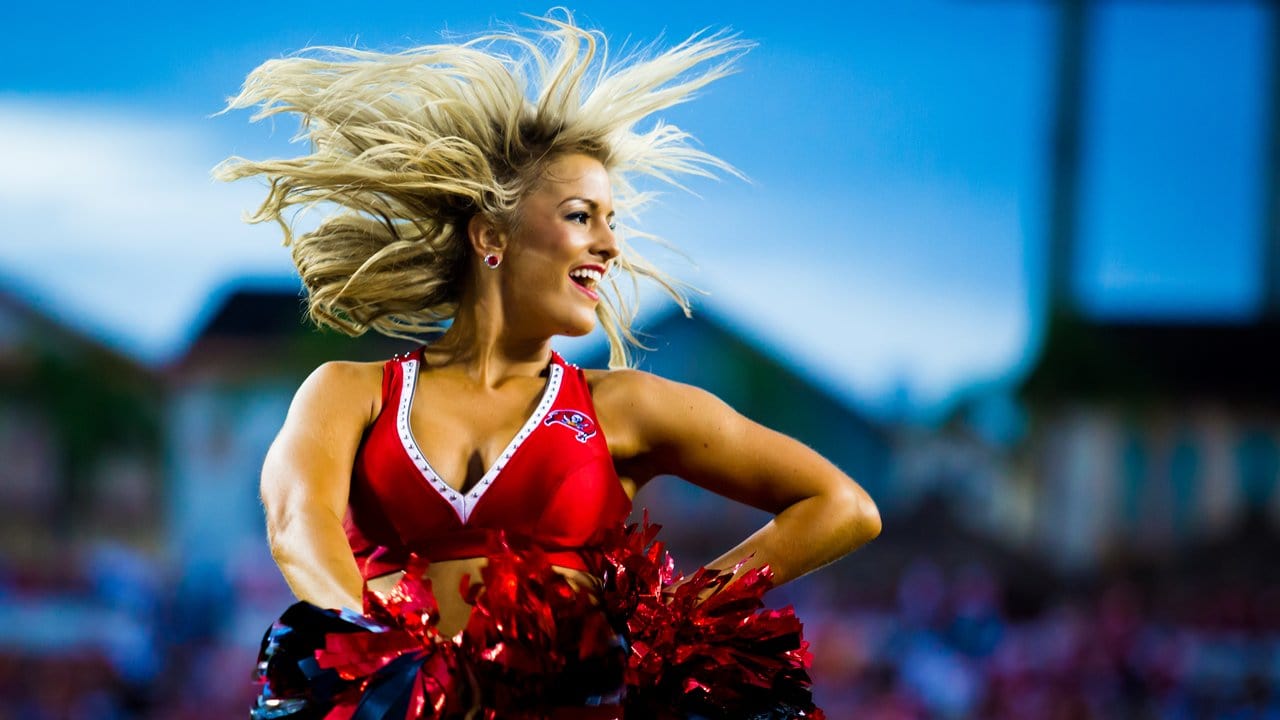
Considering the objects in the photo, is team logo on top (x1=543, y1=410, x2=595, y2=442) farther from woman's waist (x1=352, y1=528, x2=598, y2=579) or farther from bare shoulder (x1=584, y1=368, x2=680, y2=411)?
woman's waist (x1=352, y1=528, x2=598, y2=579)

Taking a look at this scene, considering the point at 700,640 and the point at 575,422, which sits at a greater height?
the point at 575,422

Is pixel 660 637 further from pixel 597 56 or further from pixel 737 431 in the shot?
pixel 597 56

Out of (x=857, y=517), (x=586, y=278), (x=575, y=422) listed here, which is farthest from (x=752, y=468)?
(x=586, y=278)

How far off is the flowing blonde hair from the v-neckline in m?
0.24

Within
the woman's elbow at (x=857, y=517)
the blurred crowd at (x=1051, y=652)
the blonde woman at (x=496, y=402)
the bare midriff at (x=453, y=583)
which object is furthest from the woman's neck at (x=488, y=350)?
the blurred crowd at (x=1051, y=652)

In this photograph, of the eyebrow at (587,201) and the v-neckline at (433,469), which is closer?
the v-neckline at (433,469)

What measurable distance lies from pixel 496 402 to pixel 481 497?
0.22 m

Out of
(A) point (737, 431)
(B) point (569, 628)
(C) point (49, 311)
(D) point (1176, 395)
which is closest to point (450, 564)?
(B) point (569, 628)

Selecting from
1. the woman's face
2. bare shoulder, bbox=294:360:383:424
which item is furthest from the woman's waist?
the woman's face

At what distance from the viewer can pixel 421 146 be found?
2578mm

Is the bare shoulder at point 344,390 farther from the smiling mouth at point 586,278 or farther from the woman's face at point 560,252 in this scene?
the smiling mouth at point 586,278

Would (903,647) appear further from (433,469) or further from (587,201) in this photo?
(433,469)

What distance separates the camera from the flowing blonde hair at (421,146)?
103 inches

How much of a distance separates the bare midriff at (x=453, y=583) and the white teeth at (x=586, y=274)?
1.79ft
